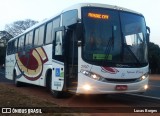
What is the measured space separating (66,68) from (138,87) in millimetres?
2750

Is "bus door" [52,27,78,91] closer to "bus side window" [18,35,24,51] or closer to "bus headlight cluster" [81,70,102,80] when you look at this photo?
"bus headlight cluster" [81,70,102,80]

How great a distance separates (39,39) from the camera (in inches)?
695

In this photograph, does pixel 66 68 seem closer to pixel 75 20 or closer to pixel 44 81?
pixel 75 20

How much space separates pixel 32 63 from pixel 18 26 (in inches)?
3124

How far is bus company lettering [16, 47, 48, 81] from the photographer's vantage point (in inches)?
666

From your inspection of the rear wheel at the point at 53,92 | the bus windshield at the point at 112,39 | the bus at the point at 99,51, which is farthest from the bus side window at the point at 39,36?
the bus windshield at the point at 112,39

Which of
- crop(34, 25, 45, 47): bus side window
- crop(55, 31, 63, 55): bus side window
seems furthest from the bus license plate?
crop(34, 25, 45, 47): bus side window

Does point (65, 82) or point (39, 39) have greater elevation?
point (39, 39)

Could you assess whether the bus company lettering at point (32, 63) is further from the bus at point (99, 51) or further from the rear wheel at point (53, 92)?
the bus at point (99, 51)

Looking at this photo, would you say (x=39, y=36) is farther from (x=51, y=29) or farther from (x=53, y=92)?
(x=53, y=92)

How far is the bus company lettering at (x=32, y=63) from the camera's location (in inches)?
666

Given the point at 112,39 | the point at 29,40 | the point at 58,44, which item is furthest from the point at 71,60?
the point at 29,40

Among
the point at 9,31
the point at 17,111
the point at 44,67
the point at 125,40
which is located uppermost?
the point at 9,31

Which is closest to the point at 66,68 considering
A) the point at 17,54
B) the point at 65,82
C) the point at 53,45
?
the point at 65,82
